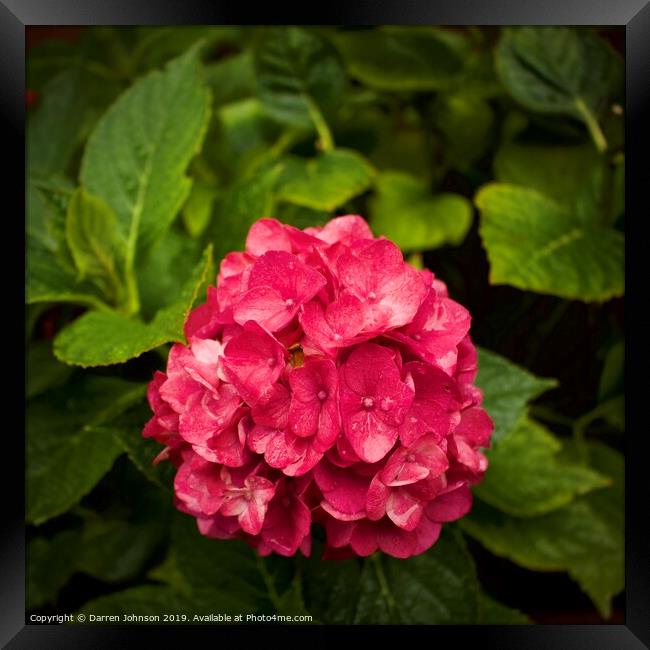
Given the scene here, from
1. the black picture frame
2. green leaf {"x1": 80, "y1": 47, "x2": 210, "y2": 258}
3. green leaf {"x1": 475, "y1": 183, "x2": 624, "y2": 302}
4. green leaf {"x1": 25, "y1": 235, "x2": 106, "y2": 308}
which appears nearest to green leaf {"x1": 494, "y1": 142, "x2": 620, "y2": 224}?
green leaf {"x1": 475, "y1": 183, "x2": 624, "y2": 302}

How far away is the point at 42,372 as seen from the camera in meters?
0.65

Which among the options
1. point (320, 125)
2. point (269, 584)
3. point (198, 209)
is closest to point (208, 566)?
point (269, 584)

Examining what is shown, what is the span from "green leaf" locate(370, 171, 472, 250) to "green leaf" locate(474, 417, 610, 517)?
214 mm

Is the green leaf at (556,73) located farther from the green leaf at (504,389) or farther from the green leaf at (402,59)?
the green leaf at (504,389)

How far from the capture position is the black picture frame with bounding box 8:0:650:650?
54cm

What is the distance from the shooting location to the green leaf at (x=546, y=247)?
63cm

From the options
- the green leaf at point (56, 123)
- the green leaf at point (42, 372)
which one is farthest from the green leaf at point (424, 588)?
the green leaf at point (56, 123)

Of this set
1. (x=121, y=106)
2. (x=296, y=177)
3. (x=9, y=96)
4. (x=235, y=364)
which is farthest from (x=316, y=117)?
(x=235, y=364)

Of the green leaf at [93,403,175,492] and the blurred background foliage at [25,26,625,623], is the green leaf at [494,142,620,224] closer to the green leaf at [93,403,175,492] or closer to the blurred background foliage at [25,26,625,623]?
the blurred background foliage at [25,26,625,623]

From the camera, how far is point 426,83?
0.80 metres

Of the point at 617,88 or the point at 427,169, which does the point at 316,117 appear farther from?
the point at 617,88

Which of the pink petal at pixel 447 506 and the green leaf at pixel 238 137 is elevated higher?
the green leaf at pixel 238 137

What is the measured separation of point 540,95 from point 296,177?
0.27m

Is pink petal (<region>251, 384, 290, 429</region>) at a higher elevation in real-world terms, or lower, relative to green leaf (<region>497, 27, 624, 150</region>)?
lower
